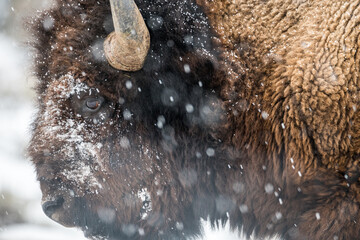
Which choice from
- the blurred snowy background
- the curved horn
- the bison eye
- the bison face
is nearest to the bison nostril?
the bison face

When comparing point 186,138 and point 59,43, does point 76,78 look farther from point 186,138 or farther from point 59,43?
point 186,138

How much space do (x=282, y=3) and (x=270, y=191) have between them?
119 cm

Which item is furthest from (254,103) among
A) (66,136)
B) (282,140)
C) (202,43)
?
(66,136)

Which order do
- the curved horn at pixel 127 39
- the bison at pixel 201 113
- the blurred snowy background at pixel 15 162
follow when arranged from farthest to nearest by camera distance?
the blurred snowy background at pixel 15 162 < the bison at pixel 201 113 < the curved horn at pixel 127 39

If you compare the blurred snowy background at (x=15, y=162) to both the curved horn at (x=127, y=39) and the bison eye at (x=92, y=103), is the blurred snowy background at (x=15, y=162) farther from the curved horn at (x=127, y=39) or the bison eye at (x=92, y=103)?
the curved horn at (x=127, y=39)

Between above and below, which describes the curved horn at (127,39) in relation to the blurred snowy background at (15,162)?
above

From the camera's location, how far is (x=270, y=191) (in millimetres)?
2752

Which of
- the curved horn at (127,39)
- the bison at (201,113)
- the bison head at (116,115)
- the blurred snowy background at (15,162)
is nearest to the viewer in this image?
the curved horn at (127,39)

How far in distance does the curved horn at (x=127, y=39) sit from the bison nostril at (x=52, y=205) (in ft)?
3.14

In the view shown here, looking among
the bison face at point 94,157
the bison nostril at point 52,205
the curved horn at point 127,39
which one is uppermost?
the curved horn at point 127,39

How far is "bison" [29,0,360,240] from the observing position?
244 cm

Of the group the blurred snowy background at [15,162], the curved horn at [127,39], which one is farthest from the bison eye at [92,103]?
the blurred snowy background at [15,162]

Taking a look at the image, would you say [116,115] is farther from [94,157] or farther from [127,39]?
[127,39]

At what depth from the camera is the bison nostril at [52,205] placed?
9.04 ft
